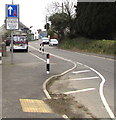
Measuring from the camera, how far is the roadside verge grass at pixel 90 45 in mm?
30219

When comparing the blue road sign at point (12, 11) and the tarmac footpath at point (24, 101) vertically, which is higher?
the blue road sign at point (12, 11)

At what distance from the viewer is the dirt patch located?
6523mm

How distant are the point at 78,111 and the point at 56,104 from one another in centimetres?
87

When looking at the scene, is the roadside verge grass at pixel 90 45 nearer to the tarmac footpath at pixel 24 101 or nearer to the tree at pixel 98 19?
the tree at pixel 98 19

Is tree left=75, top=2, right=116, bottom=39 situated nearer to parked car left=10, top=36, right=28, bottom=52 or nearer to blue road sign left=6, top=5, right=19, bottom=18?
parked car left=10, top=36, right=28, bottom=52

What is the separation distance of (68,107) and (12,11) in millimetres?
11039

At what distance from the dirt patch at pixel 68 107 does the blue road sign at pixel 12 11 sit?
9.54 metres

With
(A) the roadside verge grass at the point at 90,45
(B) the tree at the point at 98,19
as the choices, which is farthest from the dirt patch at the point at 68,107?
(B) the tree at the point at 98,19

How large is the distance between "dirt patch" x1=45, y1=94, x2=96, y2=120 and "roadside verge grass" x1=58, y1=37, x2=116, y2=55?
21.1 metres

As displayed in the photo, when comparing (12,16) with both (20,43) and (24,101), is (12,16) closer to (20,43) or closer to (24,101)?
(24,101)

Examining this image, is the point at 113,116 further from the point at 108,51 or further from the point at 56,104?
the point at 108,51

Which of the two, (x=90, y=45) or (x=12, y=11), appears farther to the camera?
(x=90, y=45)

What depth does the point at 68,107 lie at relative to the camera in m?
7.30

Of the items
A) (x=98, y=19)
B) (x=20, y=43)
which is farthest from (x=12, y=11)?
(x=20, y=43)
